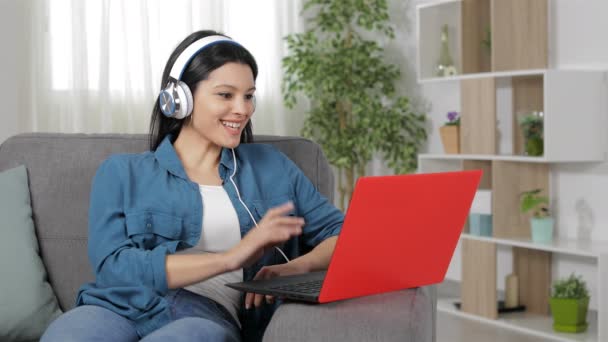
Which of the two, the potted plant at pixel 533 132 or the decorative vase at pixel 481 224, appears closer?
the potted plant at pixel 533 132

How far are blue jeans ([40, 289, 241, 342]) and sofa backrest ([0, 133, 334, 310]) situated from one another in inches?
15.7

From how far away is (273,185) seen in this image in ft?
6.69

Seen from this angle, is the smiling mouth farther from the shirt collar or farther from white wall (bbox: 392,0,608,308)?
white wall (bbox: 392,0,608,308)

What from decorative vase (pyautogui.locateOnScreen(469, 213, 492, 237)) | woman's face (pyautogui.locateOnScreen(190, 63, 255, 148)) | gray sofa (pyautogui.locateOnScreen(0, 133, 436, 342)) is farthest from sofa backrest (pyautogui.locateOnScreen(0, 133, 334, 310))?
decorative vase (pyautogui.locateOnScreen(469, 213, 492, 237))

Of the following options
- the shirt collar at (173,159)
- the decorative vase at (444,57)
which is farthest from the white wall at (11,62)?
the shirt collar at (173,159)

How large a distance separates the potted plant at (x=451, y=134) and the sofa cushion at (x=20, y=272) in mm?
2695

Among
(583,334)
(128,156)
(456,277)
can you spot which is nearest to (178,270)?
(128,156)

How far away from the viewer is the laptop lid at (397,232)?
1.36 metres

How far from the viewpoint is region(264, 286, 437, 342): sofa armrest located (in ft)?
4.66

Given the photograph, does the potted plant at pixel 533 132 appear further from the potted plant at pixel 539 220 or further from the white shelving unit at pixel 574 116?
the potted plant at pixel 539 220

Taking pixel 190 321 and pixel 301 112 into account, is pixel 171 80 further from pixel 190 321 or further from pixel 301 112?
pixel 301 112

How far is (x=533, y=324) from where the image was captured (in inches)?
153

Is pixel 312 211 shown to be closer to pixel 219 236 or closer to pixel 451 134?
pixel 219 236

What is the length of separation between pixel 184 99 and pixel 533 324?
2.49 meters
